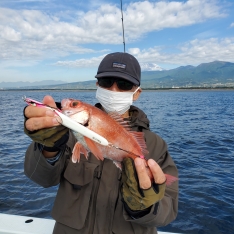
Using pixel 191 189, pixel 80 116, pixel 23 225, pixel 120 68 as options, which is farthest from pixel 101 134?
pixel 191 189

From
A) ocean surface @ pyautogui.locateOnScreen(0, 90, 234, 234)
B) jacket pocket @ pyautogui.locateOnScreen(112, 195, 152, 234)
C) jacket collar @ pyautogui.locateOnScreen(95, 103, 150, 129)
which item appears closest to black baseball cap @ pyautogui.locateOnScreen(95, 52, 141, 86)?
jacket collar @ pyautogui.locateOnScreen(95, 103, 150, 129)

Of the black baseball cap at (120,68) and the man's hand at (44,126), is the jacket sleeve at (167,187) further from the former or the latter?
the man's hand at (44,126)

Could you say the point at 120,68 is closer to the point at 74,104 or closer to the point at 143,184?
the point at 74,104

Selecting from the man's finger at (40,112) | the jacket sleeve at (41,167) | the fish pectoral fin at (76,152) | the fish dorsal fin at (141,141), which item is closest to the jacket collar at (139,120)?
the fish dorsal fin at (141,141)

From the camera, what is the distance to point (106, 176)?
3.28 meters

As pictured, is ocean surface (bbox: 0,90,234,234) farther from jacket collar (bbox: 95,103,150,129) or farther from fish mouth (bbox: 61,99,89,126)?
fish mouth (bbox: 61,99,89,126)

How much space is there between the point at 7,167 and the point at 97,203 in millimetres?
11242

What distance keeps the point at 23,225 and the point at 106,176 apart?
2.73m

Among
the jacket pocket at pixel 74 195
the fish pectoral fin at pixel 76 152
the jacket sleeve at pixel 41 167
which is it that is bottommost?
the jacket pocket at pixel 74 195

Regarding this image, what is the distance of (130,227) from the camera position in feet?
10.3

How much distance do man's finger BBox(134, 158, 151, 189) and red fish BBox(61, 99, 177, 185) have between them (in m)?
0.30

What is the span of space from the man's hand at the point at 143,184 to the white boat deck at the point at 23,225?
2.66 metres

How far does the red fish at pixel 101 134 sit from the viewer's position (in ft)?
9.40

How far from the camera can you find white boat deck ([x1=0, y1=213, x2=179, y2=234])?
15.4ft
